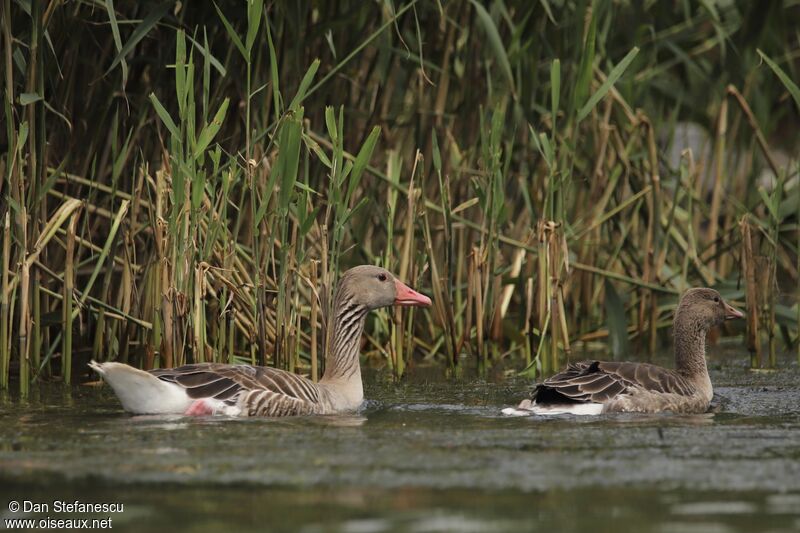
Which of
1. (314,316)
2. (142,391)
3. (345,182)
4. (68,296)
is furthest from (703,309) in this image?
(68,296)

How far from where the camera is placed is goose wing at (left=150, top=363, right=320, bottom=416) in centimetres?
828

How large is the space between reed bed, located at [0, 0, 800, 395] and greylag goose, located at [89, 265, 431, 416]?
48 centimetres

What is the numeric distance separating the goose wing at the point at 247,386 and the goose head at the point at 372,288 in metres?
1.00

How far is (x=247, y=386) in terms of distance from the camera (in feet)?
27.7

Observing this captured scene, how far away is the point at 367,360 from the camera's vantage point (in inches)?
455

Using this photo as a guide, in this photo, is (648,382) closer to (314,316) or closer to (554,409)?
(554,409)

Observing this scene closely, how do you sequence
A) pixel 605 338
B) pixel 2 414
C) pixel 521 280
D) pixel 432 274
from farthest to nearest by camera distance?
pixel 605 338 < pixel 521 280 < pixel 432 274 < pixel 2 414

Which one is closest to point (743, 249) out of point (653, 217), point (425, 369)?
point (653, 217)

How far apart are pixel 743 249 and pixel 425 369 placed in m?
2.67

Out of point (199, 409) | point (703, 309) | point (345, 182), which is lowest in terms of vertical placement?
point (199, 409)

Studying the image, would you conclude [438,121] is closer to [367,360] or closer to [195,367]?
[367,360]

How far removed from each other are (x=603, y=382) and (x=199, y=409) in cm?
256

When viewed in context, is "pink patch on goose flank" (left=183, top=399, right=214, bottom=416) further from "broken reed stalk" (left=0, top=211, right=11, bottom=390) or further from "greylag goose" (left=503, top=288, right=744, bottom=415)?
"greylag goose" (left=503, top=288, right=744, bottom=415)

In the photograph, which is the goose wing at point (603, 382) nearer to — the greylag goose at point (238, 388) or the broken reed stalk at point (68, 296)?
the greylag goose at point (238, 388)
